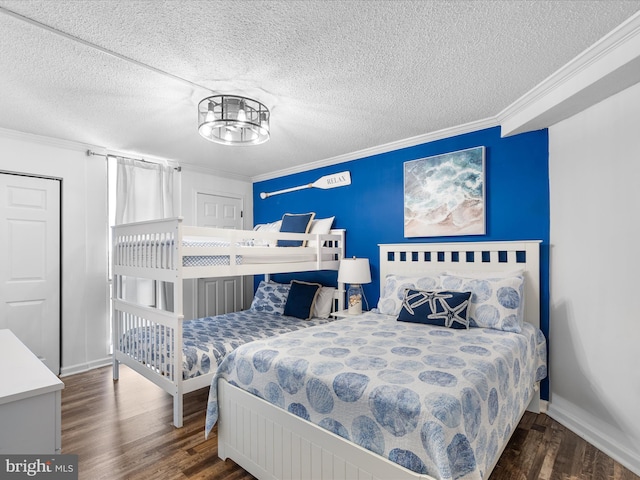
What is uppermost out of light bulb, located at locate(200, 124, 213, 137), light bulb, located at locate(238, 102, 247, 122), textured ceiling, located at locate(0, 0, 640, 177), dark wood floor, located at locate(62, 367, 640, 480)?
textured ceiling, located at locate(0, 0, 640, 177)

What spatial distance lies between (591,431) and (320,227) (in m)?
2.85

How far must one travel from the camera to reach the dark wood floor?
186 centimetres

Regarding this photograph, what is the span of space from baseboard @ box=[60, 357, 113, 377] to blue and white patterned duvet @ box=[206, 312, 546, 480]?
216 centimetres

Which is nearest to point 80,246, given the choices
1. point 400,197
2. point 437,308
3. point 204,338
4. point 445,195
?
point 204,338

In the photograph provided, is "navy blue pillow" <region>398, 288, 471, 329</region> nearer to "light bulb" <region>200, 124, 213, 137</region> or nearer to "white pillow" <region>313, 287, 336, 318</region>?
"white pillow" <region>313, 287, 336, 318</region>

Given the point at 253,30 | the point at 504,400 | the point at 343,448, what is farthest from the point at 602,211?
the point at 253,30

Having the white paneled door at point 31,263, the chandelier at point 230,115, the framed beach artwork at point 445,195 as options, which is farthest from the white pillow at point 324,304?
the white paneled door at point 31,263

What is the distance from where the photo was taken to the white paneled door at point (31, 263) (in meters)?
3.01

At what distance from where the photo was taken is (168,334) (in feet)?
8.27

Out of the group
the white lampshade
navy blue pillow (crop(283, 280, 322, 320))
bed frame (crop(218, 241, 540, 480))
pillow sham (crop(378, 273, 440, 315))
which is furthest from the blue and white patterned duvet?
navy blue pillow (crop(283, 280, 322, 320))

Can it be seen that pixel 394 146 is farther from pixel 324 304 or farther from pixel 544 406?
pixel 544 406

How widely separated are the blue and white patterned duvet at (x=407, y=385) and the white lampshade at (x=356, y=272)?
3.41ft

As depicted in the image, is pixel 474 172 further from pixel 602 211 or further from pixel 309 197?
pixel 309 197

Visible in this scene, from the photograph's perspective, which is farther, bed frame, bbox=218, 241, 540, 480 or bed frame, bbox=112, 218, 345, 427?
bed frame, bbox=112, 218, 345, 427
